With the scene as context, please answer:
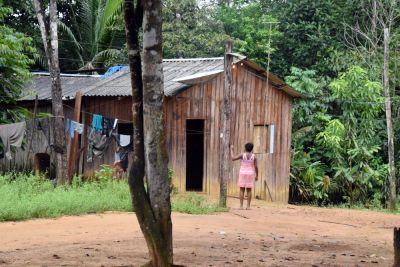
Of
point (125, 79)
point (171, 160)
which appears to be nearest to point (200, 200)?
point (171, 160)

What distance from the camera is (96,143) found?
17875mm

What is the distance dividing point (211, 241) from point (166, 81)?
9714mm

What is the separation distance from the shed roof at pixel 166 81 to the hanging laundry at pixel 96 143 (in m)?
1.20

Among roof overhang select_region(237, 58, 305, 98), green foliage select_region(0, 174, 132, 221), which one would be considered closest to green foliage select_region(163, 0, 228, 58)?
roof overhang select_region(237, 58, 305, 98)

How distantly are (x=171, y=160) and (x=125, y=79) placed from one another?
3.30 meters

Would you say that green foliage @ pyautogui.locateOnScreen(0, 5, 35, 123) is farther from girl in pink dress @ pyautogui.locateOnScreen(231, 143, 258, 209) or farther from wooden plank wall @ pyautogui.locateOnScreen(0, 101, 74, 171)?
girl in pink dress @ pyautogui.locateOnScreen(231, 143, 258, 209)

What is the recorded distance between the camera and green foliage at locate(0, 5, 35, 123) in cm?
1664

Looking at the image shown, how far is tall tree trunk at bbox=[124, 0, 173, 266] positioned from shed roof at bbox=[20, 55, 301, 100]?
10353 millimetres

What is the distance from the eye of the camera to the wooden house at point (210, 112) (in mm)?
18188

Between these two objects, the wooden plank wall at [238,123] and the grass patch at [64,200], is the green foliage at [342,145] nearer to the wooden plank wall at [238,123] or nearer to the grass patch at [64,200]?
the wooden plank wall at [238,123]

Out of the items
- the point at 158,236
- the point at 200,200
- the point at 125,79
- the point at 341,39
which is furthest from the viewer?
the point at 341,39

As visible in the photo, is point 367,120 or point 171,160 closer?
point 171,160

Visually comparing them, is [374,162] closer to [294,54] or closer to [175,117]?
[294,54]

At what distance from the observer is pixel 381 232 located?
12.2m
